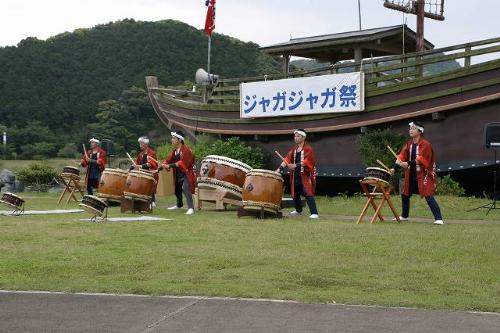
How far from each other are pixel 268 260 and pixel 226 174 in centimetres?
790

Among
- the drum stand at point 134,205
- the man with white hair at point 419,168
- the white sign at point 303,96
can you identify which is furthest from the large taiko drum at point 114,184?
the man with white hair at point 419,168

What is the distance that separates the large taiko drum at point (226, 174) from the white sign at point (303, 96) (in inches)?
148

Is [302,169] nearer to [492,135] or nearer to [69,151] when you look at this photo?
[492,135]

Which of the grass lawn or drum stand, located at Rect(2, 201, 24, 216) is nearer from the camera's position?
the grass lawn

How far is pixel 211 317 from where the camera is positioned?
6.09 meters

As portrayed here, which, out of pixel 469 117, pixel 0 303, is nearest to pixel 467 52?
pixel 469 117

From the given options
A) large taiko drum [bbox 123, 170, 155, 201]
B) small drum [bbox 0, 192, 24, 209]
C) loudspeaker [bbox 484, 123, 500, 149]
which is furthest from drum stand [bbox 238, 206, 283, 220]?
small drum [bbox 0, 192, 24, 209]

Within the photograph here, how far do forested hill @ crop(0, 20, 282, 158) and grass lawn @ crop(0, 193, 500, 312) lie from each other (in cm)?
3309

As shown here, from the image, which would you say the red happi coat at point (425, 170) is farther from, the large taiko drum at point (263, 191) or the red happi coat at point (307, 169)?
the large taiko drum at point (263, 191)

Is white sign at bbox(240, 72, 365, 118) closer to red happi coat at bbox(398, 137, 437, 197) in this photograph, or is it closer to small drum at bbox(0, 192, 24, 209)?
red happi coat at bbox(398, 137, 437, 197)

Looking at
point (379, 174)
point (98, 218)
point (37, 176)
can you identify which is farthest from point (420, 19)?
point (37, 176)

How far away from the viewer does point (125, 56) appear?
53.0 m

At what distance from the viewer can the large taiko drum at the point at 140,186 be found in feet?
53.1

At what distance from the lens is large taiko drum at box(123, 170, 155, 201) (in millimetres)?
16188
